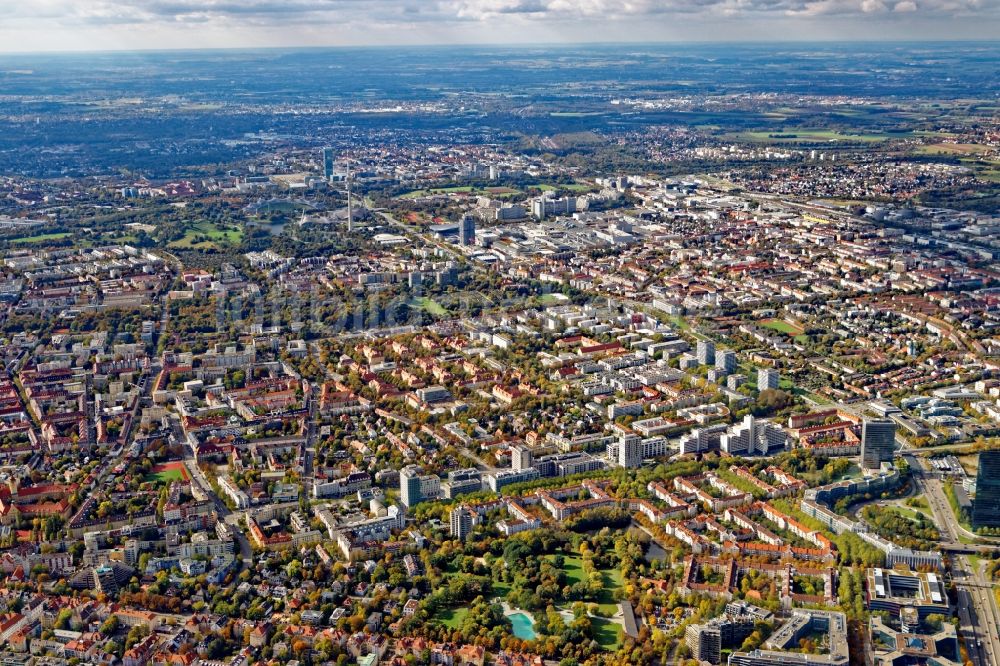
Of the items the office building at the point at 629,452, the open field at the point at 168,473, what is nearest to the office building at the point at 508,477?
the office building at the point at 629,452

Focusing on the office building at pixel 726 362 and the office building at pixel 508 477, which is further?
the office building at pixel 726 362

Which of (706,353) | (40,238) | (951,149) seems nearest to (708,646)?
(706,353)

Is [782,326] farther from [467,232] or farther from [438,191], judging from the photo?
[438,191]

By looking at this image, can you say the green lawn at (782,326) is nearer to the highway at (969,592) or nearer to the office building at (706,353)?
the office building at (706,353)

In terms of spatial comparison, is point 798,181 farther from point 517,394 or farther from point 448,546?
point 448,546

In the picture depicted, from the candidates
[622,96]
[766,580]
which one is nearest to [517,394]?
[766,580]

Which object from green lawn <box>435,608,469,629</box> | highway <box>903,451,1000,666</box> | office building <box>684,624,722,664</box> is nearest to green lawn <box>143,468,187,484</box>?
green lawn <box>435,608,469,629</box>
